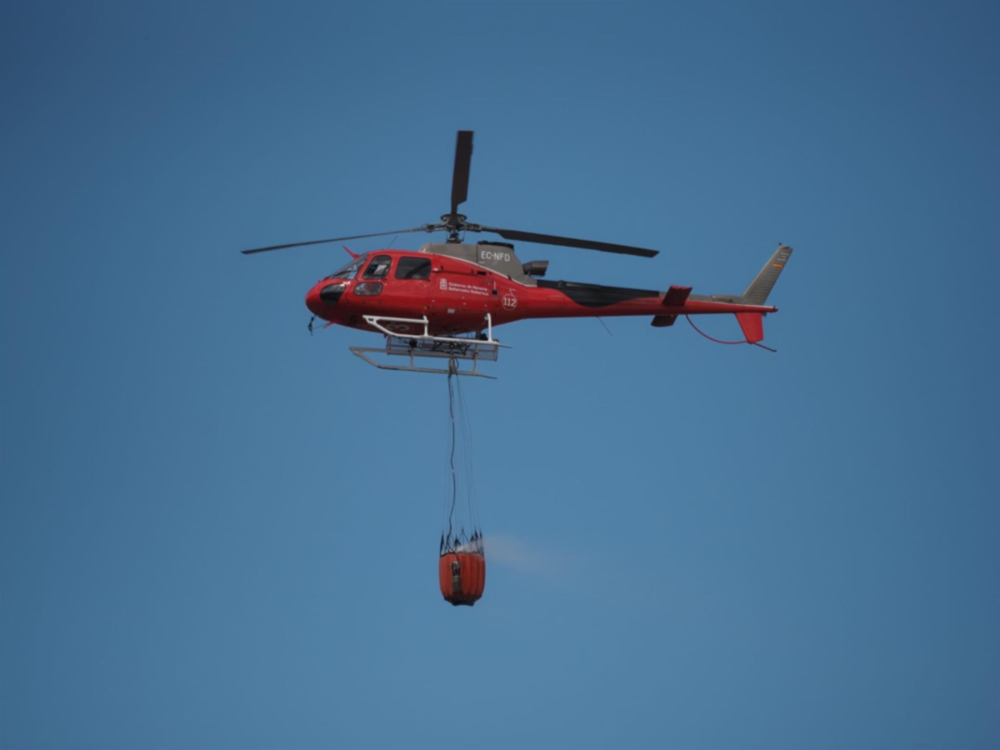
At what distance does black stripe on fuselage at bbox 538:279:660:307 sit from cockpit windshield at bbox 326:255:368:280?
11.3 ft

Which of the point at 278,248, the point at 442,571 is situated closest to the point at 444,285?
the point at 278,248

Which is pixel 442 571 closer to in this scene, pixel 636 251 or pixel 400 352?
pixel 400 352

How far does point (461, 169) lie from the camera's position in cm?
2550

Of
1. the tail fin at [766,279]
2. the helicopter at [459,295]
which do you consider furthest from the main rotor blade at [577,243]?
the tail fin at [766,279]

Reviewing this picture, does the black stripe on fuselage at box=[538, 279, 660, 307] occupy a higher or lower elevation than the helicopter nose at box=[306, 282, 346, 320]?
higher

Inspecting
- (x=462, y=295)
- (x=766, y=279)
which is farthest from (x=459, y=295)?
(x=766, y=279)

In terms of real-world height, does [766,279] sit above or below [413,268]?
above

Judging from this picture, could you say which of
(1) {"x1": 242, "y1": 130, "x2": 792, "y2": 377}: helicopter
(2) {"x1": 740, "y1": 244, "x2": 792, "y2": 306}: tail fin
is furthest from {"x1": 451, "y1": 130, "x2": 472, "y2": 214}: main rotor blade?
(2) {"x1": 740, "y1": 244, "x2": 792, "y2": 306}: tail fin

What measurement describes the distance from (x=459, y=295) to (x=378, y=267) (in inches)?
59.3

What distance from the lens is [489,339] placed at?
26.0m

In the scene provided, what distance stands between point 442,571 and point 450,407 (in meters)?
3.28

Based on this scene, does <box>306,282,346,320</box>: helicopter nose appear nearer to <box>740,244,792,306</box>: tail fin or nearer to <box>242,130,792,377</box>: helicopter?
<box>242,130,792,377</box>: helicopter

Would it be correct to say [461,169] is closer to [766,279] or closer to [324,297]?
[324,297]

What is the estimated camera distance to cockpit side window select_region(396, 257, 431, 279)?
2566 cm
